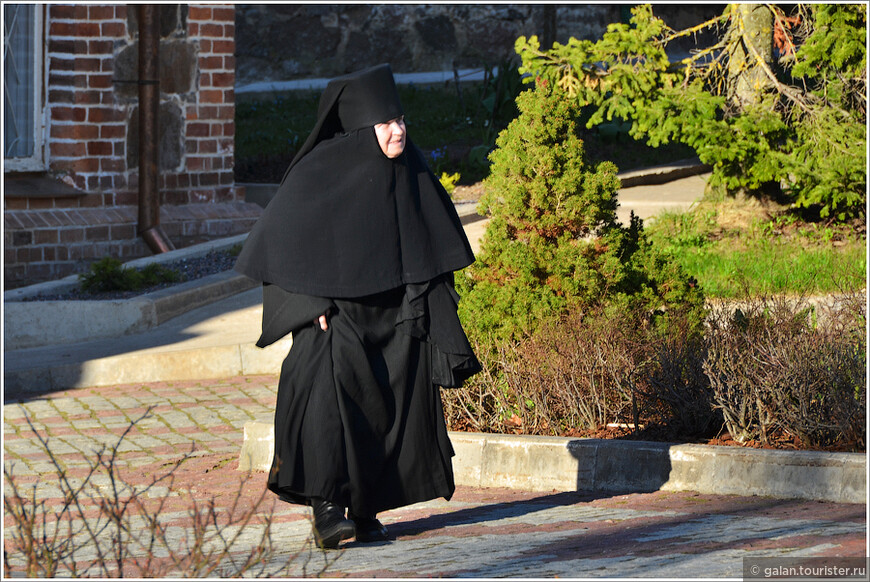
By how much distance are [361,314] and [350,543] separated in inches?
38.8

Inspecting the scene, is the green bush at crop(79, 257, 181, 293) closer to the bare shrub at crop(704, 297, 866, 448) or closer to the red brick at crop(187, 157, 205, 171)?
the red brick at crop(187, 157, 205, 171)

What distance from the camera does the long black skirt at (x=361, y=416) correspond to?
4.88 m

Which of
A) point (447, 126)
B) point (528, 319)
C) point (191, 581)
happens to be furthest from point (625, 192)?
point (191, 581)

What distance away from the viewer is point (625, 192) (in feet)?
44.0

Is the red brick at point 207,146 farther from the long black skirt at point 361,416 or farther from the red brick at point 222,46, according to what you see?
the long black skirt at point 361,416

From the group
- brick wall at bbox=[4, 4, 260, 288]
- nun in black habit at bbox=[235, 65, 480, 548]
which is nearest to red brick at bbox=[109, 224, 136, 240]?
brick wall at bbox=[4, 4, 260, 288]

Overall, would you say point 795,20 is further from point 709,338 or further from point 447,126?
point 447,126

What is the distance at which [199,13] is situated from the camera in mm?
12406

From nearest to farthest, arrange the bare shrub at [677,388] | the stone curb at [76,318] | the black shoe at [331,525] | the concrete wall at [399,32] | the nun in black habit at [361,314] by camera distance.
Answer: the black shoe at [331,525] < the nun in black habit at [361,314] < the bare shrub at [677,388] < the stone curb at [76,318] < the concrete wall at [399,32]

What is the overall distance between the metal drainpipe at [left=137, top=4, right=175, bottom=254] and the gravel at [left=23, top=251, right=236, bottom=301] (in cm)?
89

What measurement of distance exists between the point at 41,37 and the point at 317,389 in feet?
26.3

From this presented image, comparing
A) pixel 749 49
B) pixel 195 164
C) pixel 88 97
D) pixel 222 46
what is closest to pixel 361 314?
pixel 749 49

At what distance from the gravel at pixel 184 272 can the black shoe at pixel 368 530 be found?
5.65 metres

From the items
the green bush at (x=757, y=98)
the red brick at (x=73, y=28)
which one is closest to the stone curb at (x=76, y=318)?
the red brick at (x=73, y=28)
